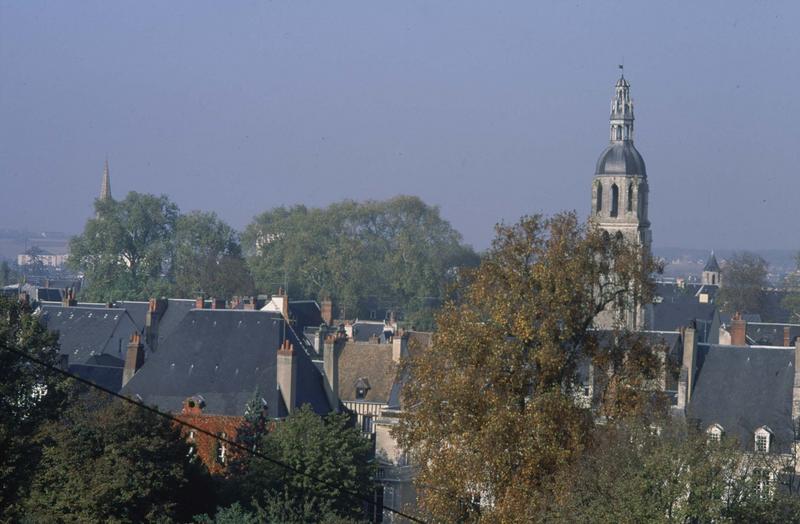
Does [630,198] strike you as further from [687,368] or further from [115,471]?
[115,471]

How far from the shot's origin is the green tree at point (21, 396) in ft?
103

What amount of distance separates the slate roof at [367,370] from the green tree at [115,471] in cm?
1906

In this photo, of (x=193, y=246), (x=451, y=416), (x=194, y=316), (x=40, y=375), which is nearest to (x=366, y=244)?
(x=193, y=246)

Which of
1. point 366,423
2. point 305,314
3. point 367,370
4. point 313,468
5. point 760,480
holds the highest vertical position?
point 305,314

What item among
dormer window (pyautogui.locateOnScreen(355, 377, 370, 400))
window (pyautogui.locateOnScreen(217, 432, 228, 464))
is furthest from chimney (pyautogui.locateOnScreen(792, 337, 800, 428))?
window (pyautogui.locateOnScreen(217, 432, 228, 464))

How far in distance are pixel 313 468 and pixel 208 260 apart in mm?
75198

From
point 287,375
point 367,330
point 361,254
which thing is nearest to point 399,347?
point 287,375

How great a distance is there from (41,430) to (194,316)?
17.0m

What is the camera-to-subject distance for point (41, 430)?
32812 millimetres

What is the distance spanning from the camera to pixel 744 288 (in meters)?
111

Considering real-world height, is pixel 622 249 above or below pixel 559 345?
above

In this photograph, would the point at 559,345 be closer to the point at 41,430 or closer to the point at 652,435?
the point at 652,435

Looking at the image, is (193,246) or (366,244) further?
(366,244)

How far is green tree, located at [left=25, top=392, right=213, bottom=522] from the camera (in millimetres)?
30609
